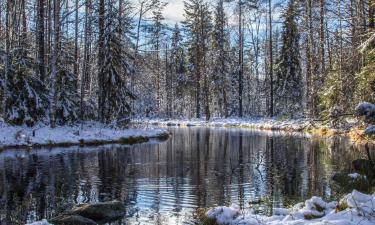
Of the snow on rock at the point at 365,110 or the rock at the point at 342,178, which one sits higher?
the snow on rock at the point at 365,110

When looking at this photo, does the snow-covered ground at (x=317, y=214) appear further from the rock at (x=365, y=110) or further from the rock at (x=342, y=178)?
the rock at (x=342, y=178)

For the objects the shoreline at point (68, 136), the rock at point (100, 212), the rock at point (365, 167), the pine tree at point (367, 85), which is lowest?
the rock at point (100, 212)

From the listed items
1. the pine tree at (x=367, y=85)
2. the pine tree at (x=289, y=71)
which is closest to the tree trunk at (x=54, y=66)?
the pine tree at (x=367, y=85)

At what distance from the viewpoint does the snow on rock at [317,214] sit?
6.82 meters

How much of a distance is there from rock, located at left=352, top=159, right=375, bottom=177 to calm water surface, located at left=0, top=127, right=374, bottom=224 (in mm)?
971

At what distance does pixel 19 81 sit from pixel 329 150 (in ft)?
52.6

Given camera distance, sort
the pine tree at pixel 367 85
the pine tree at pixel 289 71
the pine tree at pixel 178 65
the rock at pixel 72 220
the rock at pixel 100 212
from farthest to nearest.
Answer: the pine tree at pixel 178 65 < the pine tree at pixel 289 71 < the pine tree at pixel 367 85 < the rock at pixel 100 212 < the rock at pixel 72 220

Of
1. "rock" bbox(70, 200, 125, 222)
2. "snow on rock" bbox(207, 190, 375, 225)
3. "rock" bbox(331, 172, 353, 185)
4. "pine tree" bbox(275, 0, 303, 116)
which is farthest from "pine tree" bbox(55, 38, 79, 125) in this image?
"pine tree" bbox(275, 0, 303, 116)

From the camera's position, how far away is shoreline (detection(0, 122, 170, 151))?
22297 mm

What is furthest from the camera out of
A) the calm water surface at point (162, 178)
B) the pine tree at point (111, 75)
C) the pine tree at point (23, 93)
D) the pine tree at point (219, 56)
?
the pine tree at point (219, 56)

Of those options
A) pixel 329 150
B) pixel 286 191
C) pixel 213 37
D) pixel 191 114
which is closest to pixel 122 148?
pixel 329 150

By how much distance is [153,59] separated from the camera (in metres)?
68.5

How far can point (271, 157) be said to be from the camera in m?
19.5

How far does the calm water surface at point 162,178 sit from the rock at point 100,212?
0.87 feet
